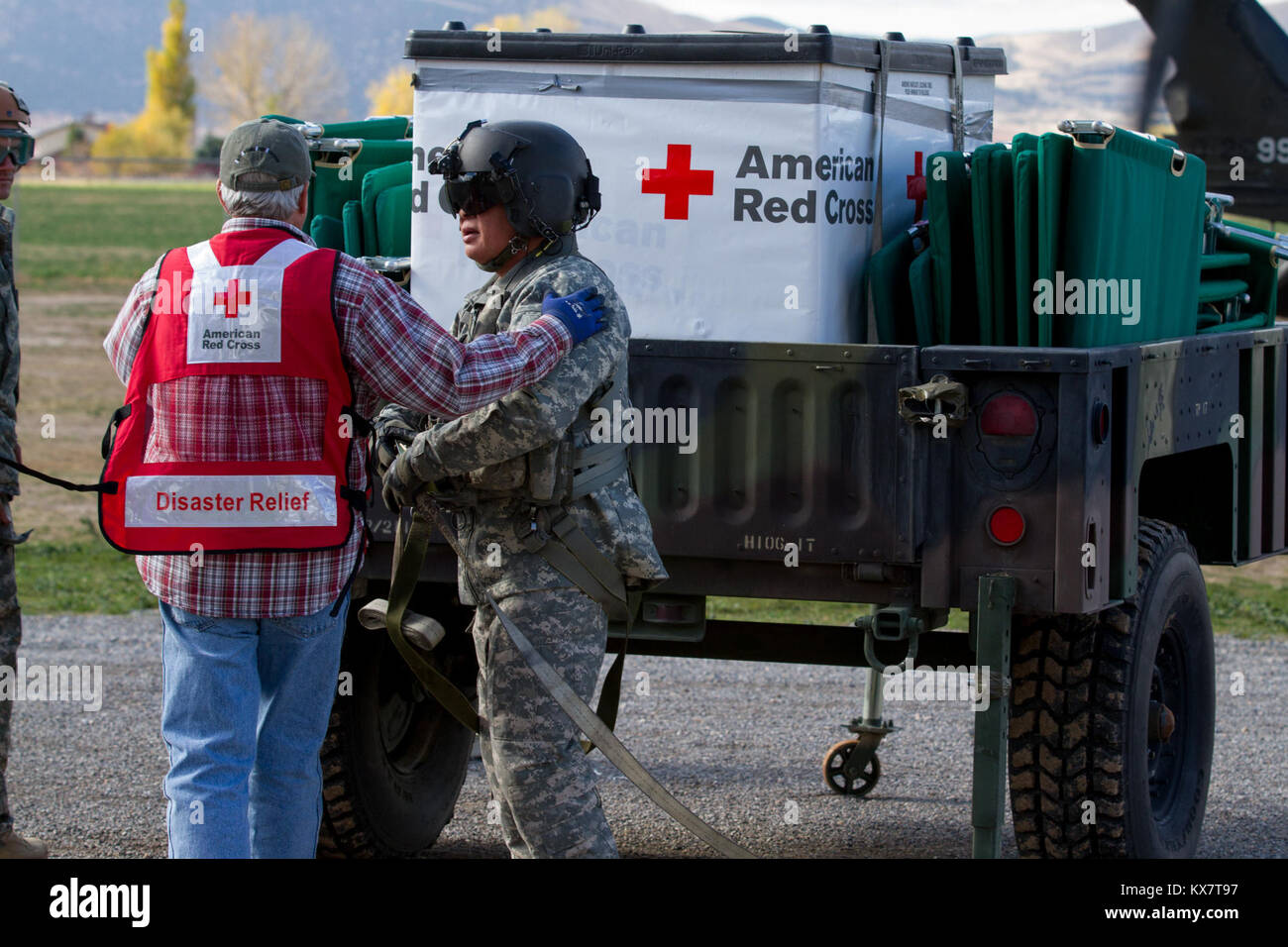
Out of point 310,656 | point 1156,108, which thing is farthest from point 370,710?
point 1156,108

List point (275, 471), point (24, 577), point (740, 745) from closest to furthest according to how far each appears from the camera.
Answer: point (275, 471) → point (740, 745) → point (24, 577)

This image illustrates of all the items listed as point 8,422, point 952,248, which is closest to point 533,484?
point 952,248

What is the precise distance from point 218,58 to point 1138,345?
184 meters

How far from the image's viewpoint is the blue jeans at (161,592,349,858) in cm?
358

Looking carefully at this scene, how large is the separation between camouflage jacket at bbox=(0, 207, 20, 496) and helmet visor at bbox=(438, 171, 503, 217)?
1469mm

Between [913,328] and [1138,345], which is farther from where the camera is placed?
[913,328]

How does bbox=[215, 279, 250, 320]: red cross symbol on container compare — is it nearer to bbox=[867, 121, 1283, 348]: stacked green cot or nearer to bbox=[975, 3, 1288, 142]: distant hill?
bbox=[867, 121, 1283, 348]: stacked green cot

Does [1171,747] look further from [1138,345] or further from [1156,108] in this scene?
[1156,108]

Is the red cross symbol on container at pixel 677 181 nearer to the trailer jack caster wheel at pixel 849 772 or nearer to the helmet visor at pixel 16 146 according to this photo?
the helmet visor at pixel 16 146

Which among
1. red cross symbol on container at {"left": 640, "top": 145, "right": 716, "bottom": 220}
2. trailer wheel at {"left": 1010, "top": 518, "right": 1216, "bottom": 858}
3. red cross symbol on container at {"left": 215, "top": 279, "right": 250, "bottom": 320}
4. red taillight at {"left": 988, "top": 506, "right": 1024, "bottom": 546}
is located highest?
red cross symbol on container at {"left": 640, "top": 145, "right": 716, "bottom": 220}

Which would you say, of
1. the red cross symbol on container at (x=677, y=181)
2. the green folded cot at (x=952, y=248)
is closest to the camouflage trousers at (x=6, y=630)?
the red cross symbol on container at (x=677, y=181)

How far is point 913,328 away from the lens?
15.8 feet

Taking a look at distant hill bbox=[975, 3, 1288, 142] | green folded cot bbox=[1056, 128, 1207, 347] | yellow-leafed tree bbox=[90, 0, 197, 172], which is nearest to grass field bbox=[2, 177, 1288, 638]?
green folded cot bbox=[1056, 128, 1207, 347]

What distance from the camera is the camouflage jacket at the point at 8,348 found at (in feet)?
15.7
